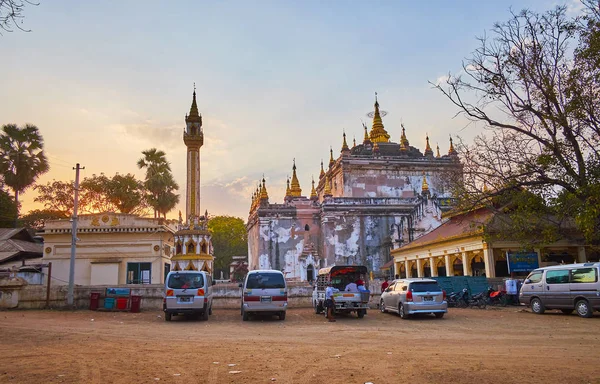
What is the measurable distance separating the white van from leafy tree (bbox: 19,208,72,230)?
3933cm

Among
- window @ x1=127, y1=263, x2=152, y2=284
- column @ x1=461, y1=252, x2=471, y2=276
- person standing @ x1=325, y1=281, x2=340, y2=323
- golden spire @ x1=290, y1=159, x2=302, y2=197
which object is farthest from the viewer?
golden spire @ x1=290, y1=159, x2=302, y2=197

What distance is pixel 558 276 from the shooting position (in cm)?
1691

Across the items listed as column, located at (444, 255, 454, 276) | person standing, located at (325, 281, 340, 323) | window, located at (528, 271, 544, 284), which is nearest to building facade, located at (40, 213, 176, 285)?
column, located at (444, 255, 454, 276)

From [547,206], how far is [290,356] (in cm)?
1275

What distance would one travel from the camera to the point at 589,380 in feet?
23.0

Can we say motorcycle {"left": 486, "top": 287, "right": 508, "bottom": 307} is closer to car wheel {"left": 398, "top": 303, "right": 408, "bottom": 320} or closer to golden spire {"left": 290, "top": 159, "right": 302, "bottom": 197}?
car wheel {"left": 398, "top": 303, "right": 408, "bottom": 320}

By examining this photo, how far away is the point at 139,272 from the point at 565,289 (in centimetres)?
2713

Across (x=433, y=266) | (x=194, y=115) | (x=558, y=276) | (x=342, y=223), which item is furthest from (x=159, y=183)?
(x=558, y=276)

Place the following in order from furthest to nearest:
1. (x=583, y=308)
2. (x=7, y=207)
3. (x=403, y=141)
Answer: (x=403, y=141) → (x=7, y=207) → (x=583, y=308)

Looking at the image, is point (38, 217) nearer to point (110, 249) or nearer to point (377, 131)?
point (110, 249)

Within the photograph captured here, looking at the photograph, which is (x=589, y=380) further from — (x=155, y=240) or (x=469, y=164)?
(x=155, y=240)

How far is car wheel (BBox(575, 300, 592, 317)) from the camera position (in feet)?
51.4

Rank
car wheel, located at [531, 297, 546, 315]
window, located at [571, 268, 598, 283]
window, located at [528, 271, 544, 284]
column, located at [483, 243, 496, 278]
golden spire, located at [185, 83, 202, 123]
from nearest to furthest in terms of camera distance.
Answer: window, located at [571, 268, 598, 283] → car wheel, located at [531, 297, 546, 315] → window, located at [528, 271, 544, 284] → column, located at [483, 243, 496, 278] → golden spire, located at [185, 83, 202, 123]

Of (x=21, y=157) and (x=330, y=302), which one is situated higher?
(x=21, y=157)
